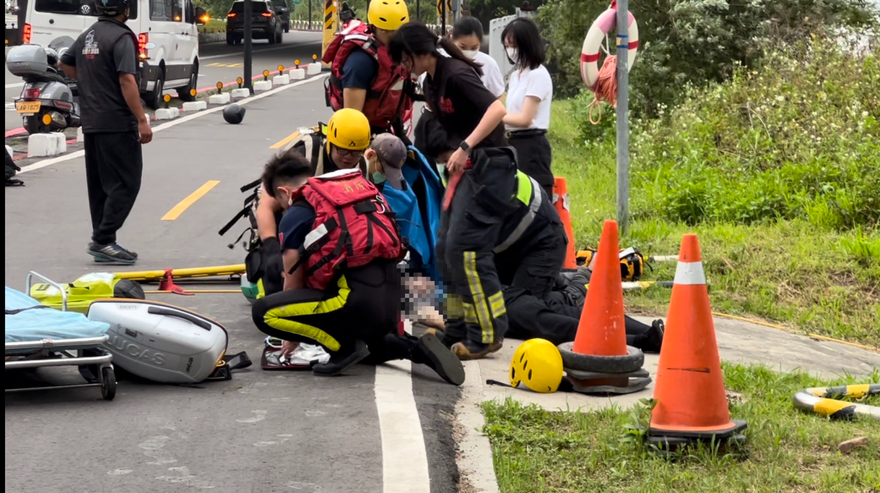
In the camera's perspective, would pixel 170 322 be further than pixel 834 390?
No

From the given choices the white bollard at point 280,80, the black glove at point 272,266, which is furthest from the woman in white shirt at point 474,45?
the white bollard at point 280,80

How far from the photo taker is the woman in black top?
19.1ft

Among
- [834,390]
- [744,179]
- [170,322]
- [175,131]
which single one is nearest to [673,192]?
[744,179]

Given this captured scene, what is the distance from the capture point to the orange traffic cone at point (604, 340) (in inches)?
205

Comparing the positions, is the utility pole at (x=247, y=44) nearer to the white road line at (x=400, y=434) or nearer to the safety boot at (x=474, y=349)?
the safety boot at (x=474, y=349)

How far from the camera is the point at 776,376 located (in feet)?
19.5

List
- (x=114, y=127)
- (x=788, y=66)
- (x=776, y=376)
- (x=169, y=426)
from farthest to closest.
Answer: (x=788, y=66) → (x=114, y=127) → (x=776, y=376) → (x=169, y=426)

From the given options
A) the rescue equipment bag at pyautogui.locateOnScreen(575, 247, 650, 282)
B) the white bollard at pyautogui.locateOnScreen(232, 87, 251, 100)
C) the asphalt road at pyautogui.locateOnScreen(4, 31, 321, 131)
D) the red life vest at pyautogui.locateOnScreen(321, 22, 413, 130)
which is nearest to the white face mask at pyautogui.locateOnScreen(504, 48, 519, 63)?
the red life vest at pyautogui.locateOnScreen(321, 22, 413, 130)

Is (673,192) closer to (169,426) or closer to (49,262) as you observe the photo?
(49,262)

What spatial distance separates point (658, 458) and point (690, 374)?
1.18 ft

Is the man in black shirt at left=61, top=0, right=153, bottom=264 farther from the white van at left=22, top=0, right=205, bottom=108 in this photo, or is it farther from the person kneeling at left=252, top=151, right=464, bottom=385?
the white van at left=22, top=0, right=205, bottom=108

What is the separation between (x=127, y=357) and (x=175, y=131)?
12.7m

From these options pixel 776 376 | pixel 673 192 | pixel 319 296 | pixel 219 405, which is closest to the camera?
pixel 219 405

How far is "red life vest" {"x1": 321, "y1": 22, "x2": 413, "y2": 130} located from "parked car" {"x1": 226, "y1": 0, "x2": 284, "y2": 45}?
4113cm
